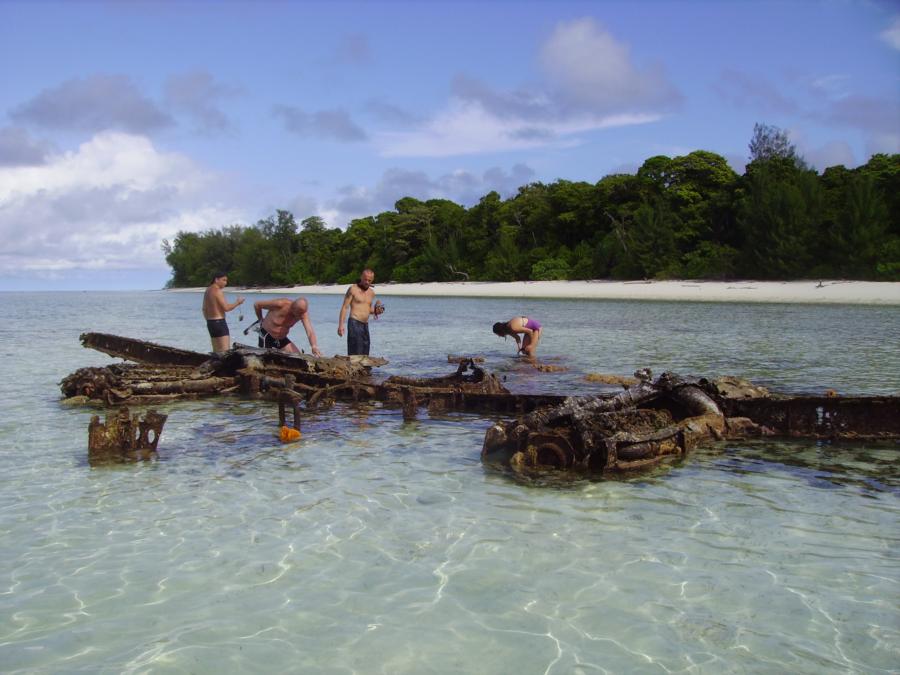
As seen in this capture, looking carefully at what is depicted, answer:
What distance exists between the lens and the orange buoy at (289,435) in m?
8.50

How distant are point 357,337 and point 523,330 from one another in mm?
4710

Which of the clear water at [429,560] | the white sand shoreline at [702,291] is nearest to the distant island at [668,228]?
A: the white sand shoreline at [702,291]

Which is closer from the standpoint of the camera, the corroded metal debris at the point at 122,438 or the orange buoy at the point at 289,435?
the corroded metal debris at the point at 122,438

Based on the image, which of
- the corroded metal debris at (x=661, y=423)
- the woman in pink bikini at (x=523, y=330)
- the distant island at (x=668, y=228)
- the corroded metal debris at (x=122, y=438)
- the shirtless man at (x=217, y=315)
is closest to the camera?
the corroded metal debris at (x=661, y=423)

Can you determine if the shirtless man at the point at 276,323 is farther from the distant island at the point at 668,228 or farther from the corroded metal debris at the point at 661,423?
the distant island at the point at 668,228

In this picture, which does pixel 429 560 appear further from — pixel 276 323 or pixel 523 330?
pixel 523 330

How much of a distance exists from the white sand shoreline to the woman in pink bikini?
3035 cm

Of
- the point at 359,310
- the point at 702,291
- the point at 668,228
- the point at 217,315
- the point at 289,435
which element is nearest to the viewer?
the point at 289,435

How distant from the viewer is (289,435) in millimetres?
8531

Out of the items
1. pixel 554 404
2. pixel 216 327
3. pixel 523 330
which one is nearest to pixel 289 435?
pixel 554 404

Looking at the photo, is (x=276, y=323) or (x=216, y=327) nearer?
(x=276, y=323)

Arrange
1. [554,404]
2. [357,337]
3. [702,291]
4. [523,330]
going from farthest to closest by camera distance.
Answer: [702,291]
[523,330]
[357,337]
[554,404]

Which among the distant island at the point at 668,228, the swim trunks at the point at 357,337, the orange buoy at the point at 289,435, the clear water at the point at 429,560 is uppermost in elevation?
the distant island at the point at 668,228

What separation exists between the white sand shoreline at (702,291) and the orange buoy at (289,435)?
40.0 meters
